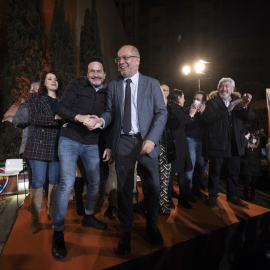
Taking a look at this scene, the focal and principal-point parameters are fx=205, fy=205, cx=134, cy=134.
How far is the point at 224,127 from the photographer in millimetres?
3074

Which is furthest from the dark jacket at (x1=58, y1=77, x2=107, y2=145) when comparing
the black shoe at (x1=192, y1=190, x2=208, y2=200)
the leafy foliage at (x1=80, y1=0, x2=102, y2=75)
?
the leafy foliage at (x1=80, y1=0, x2=102, y2=75)

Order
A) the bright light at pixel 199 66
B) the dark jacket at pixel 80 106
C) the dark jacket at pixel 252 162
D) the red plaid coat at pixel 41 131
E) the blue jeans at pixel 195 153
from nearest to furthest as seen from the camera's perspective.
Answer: the dark jacket at pixel 80 106, the red plaid coat at pixel 41 131, the blue jeans at pixel 195 153, the dark jacket at pixel 252 162, the bright light at pixel 199 66

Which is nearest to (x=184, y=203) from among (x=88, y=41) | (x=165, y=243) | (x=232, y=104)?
(x=165, y=243)

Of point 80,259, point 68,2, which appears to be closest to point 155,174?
point 80,259

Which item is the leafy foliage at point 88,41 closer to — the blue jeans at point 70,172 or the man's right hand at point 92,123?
the blue jeans at point 70,172

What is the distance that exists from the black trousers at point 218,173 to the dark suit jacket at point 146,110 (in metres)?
1.45

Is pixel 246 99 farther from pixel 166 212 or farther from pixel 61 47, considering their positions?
pixel 61 47

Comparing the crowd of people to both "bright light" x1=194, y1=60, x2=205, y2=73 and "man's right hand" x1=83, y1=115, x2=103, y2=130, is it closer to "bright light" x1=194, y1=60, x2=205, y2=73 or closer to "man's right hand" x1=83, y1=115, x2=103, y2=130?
"man's right hand" x1=83, y1=115, x2=103, y2=130

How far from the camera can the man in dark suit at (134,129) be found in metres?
1.99

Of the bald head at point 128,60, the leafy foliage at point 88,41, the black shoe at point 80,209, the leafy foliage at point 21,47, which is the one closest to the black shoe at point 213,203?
the black shoe at point 80,209

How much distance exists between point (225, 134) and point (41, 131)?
253cm

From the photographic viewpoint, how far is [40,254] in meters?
1.83

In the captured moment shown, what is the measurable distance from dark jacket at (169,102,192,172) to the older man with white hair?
37 cm

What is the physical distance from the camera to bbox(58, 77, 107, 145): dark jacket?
208 cm
